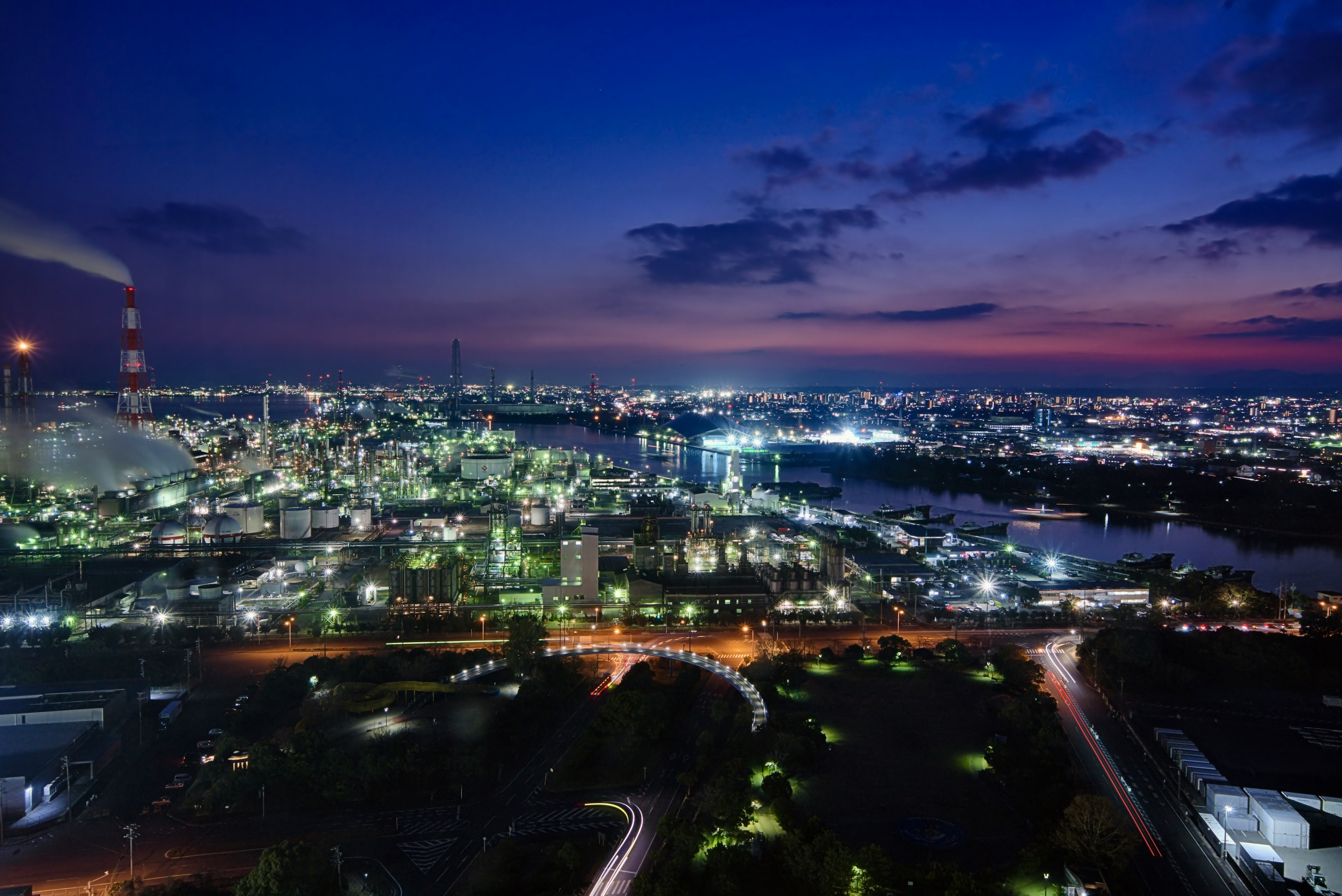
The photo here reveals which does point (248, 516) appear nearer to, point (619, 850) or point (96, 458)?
point (96, 458)

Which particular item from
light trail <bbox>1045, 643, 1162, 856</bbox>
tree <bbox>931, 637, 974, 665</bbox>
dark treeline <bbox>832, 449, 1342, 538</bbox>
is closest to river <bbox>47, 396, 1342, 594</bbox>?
dark treeline <bbox>832, 449, 1342, 538</bbox>

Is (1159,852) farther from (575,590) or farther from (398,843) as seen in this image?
(575,590)

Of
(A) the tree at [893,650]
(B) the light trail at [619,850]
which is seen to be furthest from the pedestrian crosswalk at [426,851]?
(A) the tree at [893,650]

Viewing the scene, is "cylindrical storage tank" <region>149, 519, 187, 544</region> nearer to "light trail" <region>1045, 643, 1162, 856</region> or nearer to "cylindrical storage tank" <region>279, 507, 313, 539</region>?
"cylindrical storage tank" <region>279, 507, 313, 539</region>

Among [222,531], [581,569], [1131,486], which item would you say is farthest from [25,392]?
[1131,486]

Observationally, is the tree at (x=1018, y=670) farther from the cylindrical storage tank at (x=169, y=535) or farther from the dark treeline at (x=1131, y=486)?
the dark treeline at (x=1131, y=486)

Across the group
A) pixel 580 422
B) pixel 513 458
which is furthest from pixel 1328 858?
pixel 580 422

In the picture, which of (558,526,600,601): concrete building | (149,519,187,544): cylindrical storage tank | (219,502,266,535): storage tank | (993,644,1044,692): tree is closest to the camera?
(993,644,1044,692): tree
